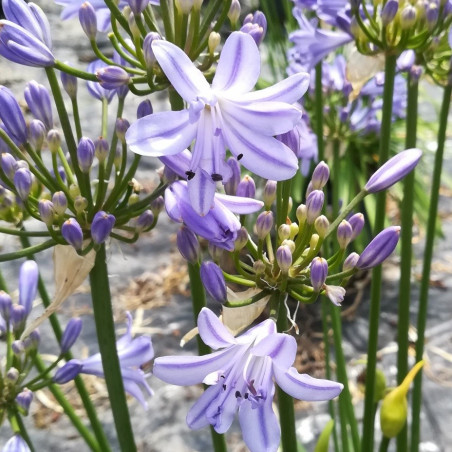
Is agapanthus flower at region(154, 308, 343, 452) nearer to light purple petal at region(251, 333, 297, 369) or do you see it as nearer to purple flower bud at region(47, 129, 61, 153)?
light purple petal at region(251, 333, 297, 369)

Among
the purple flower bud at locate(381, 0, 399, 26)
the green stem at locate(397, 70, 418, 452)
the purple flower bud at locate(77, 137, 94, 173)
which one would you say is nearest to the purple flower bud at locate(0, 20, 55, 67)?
the purple flower bud at locate(77, 137, 94, 173)

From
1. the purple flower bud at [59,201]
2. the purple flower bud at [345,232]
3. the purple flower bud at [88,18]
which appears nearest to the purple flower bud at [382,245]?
the purple flower bud at [345,232]

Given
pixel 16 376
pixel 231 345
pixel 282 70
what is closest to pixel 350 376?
pixel 282 70

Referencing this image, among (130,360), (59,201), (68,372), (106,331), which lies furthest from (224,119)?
(130,360)

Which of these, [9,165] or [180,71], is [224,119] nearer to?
[180,71]

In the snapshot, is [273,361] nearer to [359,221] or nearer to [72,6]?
[359,221]

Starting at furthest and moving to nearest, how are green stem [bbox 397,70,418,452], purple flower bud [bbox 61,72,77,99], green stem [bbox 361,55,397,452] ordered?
green stem [bbox 397,70,418,452] < green stem [bbox 361,55,397,452] < purple flower bud [bbox 61,72,77,99]

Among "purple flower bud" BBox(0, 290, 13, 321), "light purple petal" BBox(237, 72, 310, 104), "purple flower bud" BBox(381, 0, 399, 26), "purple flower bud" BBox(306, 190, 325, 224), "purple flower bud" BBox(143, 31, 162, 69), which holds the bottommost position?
"purple flower bud" BBox(0, 290, 13, 321)
